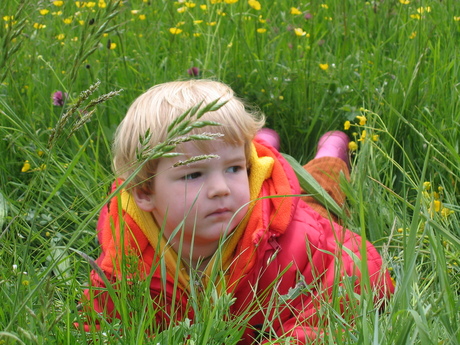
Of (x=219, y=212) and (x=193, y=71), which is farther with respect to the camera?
(x=193, y=71)

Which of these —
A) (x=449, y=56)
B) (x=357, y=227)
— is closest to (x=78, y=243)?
(x=357, y=227)

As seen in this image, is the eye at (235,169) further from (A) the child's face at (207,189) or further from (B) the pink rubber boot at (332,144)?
(B) the pink rubber boot at (332,144)

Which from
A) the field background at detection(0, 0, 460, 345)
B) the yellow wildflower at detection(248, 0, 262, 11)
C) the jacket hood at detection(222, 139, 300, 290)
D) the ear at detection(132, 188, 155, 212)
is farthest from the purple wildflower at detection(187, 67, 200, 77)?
the ear at detection(132, 188, 155, 212)

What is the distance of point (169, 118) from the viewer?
2.20m

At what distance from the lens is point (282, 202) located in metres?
2.30

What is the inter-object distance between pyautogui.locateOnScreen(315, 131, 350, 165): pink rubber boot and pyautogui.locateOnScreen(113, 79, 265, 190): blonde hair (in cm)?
74

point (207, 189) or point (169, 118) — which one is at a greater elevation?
point (169, 118)

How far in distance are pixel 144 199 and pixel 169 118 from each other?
0.28 m

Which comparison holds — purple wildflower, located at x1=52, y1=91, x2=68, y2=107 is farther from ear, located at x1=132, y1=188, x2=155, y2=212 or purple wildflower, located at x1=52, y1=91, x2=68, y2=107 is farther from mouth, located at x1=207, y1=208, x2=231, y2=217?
mouth, located at x1=207, y1=208, x2=231, y2=217

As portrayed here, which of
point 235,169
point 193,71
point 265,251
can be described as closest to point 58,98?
point 193,71

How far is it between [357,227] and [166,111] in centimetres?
74

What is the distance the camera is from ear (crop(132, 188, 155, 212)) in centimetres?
230

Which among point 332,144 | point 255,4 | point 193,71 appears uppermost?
point 255,4

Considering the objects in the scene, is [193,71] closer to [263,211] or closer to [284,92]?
[284,92]
